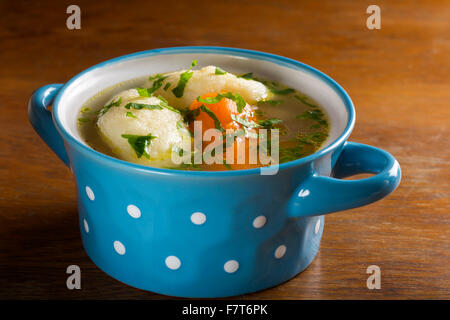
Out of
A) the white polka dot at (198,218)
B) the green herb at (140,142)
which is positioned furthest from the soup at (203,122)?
the white polka dot at (198,218)

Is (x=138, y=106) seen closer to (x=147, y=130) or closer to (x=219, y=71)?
(x=147, y=130)

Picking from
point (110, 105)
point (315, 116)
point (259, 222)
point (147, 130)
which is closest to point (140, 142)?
point (147, 130)

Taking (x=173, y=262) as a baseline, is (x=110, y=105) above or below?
above

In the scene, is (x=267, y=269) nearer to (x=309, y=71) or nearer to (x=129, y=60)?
(x=309, y=71)

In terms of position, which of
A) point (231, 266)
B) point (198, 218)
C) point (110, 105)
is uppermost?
point (110, 105)

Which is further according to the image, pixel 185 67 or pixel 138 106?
pixel 185 67

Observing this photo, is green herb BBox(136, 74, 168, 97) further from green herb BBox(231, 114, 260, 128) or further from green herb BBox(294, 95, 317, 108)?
green herb BBox(294, 95, 317, 108)

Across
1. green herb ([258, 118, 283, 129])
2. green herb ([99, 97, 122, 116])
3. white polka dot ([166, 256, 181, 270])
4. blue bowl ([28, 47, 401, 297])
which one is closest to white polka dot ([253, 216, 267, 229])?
blue bowl ([28, 47, 401, 297])
